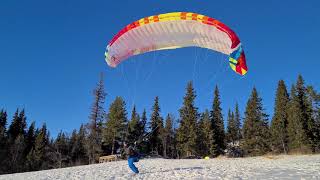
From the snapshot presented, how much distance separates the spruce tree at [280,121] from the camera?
188 ft

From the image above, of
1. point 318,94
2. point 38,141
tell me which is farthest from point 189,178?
point 38,141

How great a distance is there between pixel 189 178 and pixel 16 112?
67.4m

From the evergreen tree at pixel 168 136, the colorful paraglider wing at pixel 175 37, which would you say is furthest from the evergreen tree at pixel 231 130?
the colorful paraglider wing at pixel 175 37

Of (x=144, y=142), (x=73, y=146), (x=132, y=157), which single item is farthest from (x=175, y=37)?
(x=73, y=146)

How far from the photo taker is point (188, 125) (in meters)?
55.3

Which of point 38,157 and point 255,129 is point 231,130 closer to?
point 255,129

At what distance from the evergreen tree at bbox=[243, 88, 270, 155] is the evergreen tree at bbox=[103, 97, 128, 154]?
20643 mm

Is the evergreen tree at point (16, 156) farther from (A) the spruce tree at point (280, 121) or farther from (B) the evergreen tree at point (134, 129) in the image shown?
(A) the spruce tree at point (280, 121)

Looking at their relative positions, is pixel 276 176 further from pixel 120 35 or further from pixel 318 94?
pixel 318 94

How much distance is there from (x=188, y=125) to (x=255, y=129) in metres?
11.2

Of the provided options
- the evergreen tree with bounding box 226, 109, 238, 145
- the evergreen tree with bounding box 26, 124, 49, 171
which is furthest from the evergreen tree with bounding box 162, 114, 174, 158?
the evergreen tree with bounding box 26, 124, 49, 171

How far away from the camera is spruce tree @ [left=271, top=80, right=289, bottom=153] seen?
5738 centimetres

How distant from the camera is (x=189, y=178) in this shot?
14430 mm

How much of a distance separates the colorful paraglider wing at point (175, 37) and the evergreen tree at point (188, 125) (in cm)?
3566
